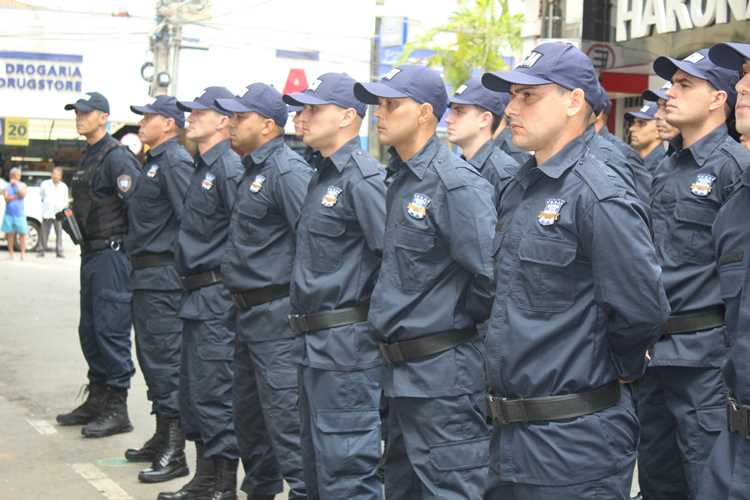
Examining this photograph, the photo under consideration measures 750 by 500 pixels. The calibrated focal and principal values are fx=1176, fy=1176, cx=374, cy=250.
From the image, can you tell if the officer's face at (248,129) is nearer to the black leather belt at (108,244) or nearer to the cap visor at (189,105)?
the cap visor at (189,105)

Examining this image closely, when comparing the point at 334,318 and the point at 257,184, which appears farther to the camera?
the point at 257,184

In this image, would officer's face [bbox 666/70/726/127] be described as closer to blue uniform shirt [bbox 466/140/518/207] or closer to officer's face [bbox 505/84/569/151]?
blue uniform shirt [bbox 466/140/518/207]

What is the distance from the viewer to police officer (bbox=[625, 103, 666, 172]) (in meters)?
7.86

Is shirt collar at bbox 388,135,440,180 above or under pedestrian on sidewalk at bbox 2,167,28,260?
above

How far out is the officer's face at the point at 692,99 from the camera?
5.23 m

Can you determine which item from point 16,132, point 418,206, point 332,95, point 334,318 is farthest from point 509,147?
point 16,132

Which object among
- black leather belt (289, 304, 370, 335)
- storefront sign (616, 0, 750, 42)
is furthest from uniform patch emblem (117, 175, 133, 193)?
storefront sign (616, 0, 750, 42)

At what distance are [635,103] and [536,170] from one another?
13676mm

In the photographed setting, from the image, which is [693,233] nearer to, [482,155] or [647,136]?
[482,155]

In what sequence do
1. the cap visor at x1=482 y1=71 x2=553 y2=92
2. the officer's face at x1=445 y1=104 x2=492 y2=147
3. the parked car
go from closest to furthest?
the cap visor at x1=482 y1=71 x2=553 y2=92 → the officer's face at x1=445 y1=104 x2=492 y2=147 → the parked car

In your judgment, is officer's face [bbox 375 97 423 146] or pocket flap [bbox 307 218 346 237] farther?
pocket flap [bbox 307 218 346 237]

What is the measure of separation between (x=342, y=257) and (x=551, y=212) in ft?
5.51

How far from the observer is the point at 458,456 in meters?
4.29

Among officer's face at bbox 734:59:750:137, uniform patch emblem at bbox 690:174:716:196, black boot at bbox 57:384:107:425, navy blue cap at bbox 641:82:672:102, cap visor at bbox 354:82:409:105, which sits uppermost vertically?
officer's face at bbox 734:59:750:137
